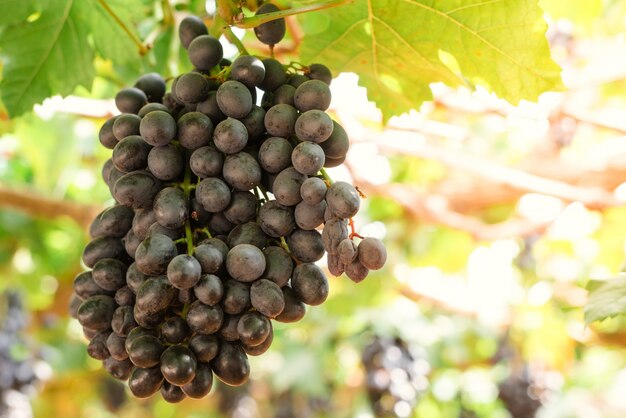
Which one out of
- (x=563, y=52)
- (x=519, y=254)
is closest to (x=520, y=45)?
(x=563, y=52)

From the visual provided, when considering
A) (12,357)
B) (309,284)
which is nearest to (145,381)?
(309,284)

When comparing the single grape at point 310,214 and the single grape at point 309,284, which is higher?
the single grape at point 310,214

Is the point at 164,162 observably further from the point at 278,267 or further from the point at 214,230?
the point at 278,267

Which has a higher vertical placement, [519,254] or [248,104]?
[248,104]

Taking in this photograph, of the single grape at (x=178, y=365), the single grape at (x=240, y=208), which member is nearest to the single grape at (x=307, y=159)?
the single grape at (x=240, y=208)

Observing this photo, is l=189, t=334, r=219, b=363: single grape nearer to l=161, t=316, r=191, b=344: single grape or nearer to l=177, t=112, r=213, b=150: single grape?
l=161, t=316, r=191, b=344: single grape

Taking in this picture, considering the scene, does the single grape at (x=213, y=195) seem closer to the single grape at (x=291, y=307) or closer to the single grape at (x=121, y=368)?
the single grape at (x=291, y=307)

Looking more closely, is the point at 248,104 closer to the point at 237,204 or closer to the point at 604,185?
the point at 237,204
